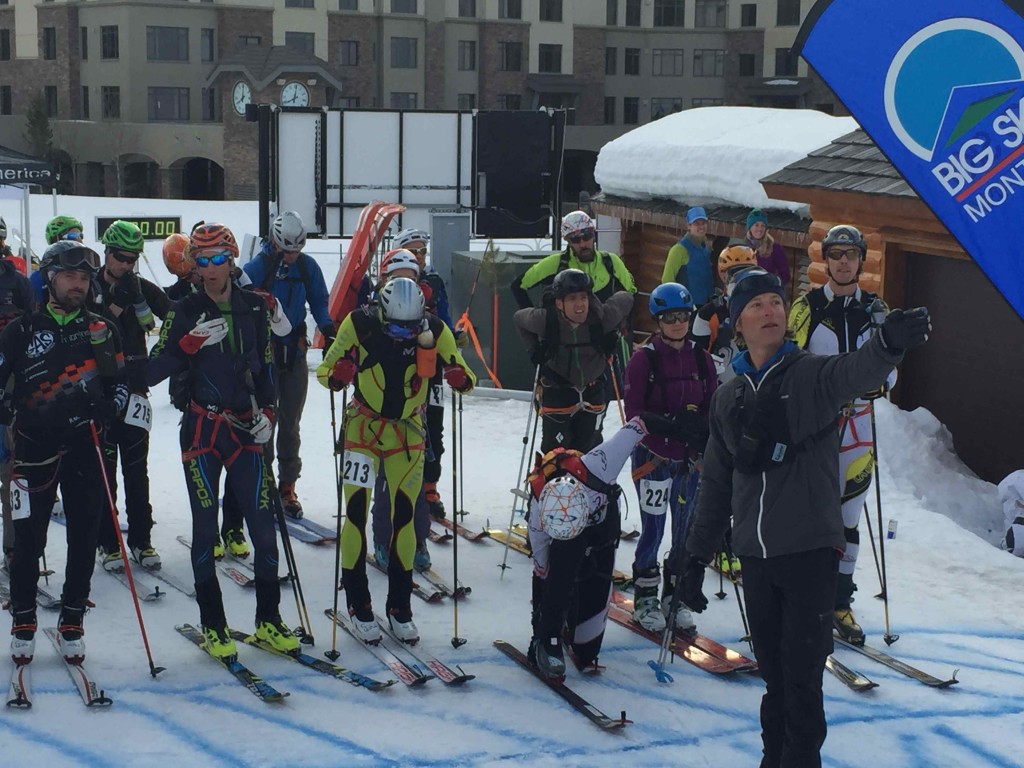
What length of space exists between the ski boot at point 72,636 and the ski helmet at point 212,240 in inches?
74.9

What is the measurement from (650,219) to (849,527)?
12265 millimetres

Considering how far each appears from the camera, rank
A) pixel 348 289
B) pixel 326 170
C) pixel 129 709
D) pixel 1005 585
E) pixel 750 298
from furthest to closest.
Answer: pixel 326 170
pixel 348 289
pixel 1005 585
pixel 129 709
pixel 750 298

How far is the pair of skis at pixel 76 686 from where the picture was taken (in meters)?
6.34

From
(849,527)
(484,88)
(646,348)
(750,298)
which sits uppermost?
(484,88)

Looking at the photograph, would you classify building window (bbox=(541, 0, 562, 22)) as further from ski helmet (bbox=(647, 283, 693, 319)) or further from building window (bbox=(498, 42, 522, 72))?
ski helmet (bbox=(647, 283, 693, 319))

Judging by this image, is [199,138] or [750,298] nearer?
[750,298]

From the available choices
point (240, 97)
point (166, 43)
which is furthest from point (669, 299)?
point (166, 43)

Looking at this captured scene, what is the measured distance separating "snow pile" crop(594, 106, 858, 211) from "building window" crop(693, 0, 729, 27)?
46.1 metres

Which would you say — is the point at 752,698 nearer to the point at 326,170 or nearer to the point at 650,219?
the point at 650,219

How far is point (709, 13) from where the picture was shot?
214 ft

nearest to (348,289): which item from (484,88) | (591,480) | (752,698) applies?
(591,480)

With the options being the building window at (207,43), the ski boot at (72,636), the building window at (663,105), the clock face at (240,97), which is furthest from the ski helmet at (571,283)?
the building window at (663,105)

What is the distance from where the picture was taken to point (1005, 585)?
8719 millimetres

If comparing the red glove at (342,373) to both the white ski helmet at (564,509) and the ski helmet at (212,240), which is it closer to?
the ski helmet at (212,240)
